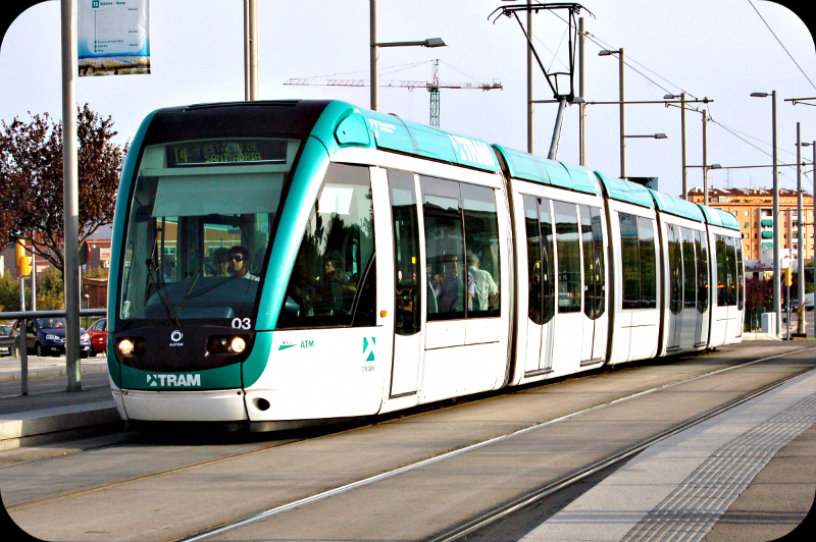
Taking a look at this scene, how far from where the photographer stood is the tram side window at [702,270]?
22750mm

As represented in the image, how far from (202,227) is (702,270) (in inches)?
623

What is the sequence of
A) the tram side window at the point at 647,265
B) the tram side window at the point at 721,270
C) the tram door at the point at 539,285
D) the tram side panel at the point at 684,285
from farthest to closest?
1. the tram side window at the point at 721,270
2. the tram side panel at the point at 684,285
3. the tram side window at the point at 647,265
4. the tram door at the point at 539,285

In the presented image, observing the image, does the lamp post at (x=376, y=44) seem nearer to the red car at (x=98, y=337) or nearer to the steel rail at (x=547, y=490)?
the red car at (x=98, y=337)

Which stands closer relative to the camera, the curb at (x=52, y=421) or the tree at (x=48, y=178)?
the curb at (x=52, y=421)

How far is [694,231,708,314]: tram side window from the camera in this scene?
22750mm

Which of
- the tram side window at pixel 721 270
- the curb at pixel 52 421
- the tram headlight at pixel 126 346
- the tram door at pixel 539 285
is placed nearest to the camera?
the tram headlight at pixel 126 346

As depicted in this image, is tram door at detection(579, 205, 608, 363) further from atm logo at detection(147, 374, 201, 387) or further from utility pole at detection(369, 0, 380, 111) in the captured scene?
atm logo at detection(147, 374, 201, 387)

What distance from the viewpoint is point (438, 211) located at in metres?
11.4

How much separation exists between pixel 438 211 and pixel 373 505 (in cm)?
513

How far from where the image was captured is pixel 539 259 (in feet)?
46.7

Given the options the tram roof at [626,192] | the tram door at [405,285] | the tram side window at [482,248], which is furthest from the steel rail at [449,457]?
the tram roof at [626,192]

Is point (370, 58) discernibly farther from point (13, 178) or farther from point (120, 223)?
point (13, 178)

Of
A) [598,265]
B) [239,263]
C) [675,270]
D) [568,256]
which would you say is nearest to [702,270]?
[675,270]

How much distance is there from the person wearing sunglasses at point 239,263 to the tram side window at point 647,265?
10.9 metres
